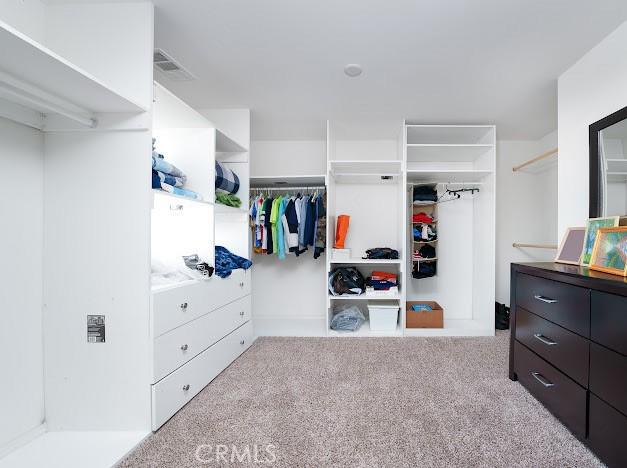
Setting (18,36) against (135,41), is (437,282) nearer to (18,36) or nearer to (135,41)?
(135,41)

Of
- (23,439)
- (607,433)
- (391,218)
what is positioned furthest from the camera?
(391,218)

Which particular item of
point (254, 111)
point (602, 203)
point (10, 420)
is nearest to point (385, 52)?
point (254, 111)

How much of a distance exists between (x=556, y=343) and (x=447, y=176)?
211cm

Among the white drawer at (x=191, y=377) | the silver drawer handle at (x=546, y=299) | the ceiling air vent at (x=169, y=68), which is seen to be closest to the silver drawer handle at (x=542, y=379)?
the silver drawer handle at (x=546, y=299)

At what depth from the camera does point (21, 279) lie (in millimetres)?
1380

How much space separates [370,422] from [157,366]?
1.14 m

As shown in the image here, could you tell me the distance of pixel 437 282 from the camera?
3488 millimetres

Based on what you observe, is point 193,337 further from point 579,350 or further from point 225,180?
point 579,350

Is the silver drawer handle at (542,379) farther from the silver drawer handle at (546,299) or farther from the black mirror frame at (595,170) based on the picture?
the black mirror frame at (595,170)

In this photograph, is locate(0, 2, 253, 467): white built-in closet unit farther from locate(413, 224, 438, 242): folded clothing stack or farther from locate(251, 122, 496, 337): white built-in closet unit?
locate(413, 224, 438, 242): folded clothing stack

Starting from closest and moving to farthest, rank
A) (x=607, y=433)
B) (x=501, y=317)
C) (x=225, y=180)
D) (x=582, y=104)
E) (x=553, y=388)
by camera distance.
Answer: (x=607, y=433) < (x=553, y=388) < (x=582, y=104) < (x=225, y=180) < (x=501, y=317)

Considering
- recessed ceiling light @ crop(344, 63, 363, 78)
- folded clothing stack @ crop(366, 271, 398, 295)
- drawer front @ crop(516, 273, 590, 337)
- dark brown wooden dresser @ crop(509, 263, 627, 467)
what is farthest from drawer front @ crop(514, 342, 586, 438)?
recessed ceiling light @ crop(344, 63, 363, 78)

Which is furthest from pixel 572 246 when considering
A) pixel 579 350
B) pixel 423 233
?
pixel 423 233

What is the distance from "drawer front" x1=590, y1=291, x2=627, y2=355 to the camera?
1.16m
